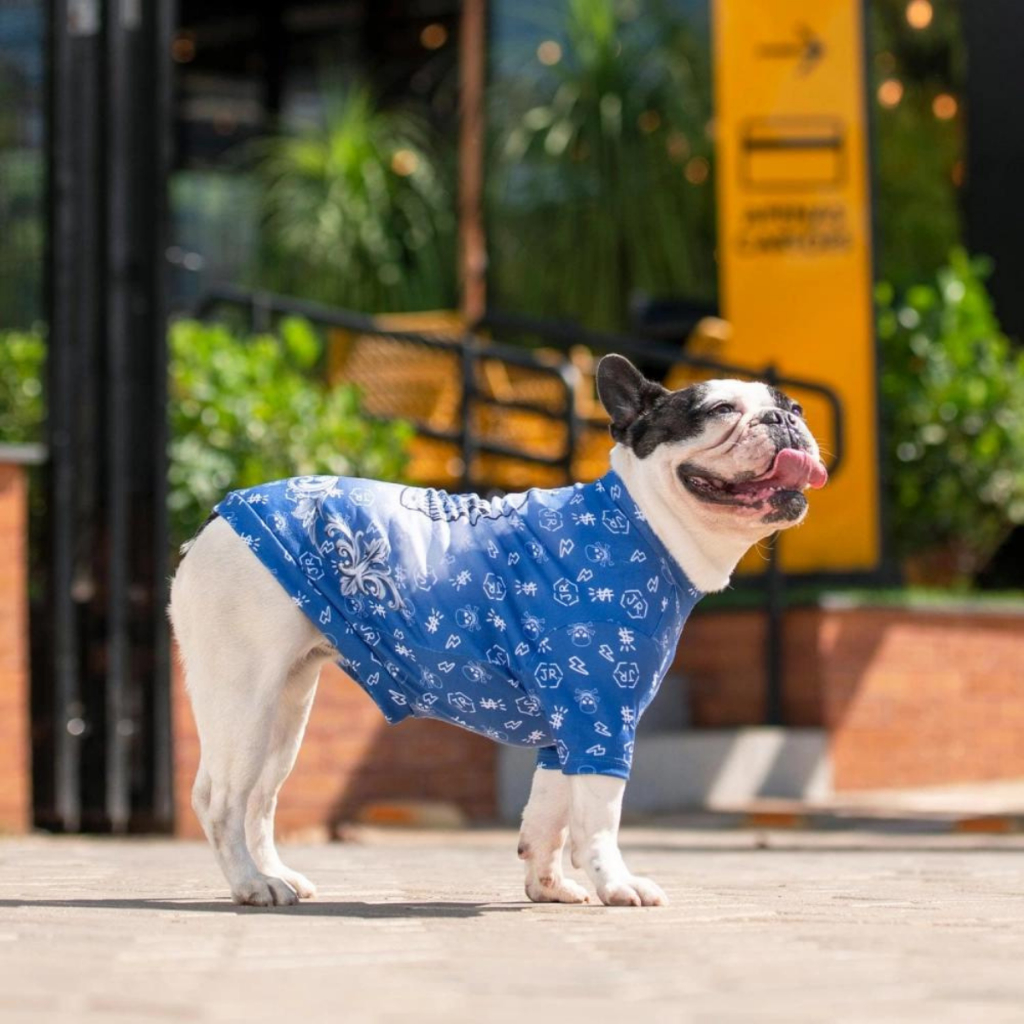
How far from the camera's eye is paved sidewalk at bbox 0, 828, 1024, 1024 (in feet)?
11.2

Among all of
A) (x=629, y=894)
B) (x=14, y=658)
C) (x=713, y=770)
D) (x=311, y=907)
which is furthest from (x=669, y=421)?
(x=713, y=770)

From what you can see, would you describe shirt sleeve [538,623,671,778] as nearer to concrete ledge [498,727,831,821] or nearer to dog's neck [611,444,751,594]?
dog's neck [611,444,751,594]

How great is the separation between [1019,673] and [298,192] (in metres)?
9.83

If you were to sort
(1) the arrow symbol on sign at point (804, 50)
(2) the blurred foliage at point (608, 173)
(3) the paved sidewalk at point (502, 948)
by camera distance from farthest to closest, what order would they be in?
1. (2) the blurred foliage at point (608, 173)
2. (1) the arrow symbol on sign at point (804, 50)
3. (3) the paved sidewalk at point (502, 948)

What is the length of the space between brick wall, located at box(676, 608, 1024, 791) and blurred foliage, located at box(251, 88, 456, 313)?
878cm

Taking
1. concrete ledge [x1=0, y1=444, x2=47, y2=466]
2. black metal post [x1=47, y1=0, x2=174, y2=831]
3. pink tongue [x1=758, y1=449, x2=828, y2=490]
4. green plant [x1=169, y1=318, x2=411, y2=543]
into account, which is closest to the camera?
pink tongue [x1=758, y1=449, x2=828, y2=490]

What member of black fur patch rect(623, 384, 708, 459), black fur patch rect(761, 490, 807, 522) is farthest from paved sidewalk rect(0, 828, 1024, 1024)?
black fur patch rect(623, 384, 708, 459)

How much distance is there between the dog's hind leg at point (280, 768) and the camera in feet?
18.2

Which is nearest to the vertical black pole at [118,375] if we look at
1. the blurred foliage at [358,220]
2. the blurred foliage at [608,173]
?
the blurred foliage at [608,173]

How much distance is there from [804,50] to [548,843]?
8.73m

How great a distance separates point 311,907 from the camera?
17.2ft

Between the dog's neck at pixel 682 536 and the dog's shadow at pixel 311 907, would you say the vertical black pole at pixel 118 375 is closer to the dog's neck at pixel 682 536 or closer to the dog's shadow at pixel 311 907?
the dog's shadow at pixel 311 907

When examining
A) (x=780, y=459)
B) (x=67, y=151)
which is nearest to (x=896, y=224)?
(x=67, y=151)

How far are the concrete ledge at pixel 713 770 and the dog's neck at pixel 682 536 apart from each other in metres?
5.42
